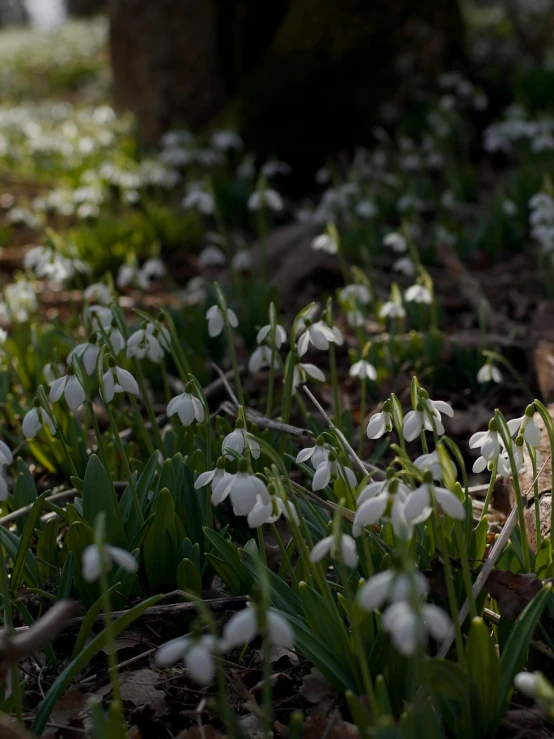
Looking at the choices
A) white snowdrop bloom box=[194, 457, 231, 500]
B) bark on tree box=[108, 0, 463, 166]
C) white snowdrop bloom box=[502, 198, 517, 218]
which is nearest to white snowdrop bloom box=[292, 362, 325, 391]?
white snowdrop bloom box=[194, 457, 231, 500]

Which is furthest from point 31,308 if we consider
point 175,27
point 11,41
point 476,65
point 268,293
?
point 11,41

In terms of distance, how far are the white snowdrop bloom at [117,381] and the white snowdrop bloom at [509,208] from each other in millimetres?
2836

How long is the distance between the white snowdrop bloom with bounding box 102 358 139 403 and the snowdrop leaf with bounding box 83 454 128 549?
149 mm

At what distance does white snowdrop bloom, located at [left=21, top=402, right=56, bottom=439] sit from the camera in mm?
1659

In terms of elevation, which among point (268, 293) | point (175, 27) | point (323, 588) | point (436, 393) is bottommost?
point (436, 393)

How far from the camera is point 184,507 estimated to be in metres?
1.77

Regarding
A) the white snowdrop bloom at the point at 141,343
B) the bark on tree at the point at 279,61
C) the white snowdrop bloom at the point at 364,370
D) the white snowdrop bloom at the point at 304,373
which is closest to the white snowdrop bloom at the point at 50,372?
the white snowdrop bloom at the point at 141,343

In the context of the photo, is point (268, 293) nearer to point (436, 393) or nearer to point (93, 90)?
point (436, 393)

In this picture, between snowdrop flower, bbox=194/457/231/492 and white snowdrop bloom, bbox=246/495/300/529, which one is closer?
white snowdrop bloom, bbox=246/495/300/529

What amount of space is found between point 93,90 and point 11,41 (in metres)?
8.29

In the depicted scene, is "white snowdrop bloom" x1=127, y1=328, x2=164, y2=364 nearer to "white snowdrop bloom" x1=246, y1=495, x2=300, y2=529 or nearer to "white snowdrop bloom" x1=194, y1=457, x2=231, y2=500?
"white snowdrop bloom" x1=194, y1=457, x2=231, y2=500

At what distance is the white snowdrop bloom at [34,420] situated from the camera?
166cm

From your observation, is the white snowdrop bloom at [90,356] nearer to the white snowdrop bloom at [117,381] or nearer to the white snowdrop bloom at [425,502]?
the white snowdrop bloom at [117,381]

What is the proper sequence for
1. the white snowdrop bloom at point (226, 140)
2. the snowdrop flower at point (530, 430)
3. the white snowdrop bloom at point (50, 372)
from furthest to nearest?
the white snowdrop bloom at point (226, 140)
the white snowdrop bloom at point (50, 372)
the snowdrop flower at point (530, 430)
